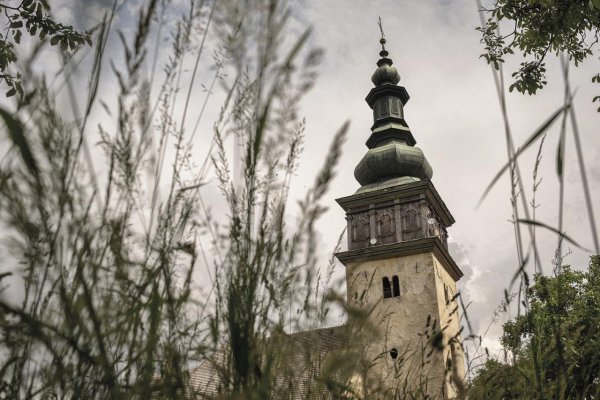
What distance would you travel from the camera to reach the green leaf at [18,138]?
732mm

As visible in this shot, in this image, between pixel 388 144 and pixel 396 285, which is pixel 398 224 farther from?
pixel 388 144

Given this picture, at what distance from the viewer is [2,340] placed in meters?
0.92

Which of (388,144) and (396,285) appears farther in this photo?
(388,144)

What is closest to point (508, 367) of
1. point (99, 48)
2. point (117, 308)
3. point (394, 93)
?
point (117, 308)

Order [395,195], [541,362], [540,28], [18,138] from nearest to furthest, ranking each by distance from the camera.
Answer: [18,138] < [541,362] < [540,28] < [395,195]

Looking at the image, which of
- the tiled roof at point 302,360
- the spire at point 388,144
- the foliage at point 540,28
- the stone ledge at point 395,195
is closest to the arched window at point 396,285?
the stone ledge at point 395,195

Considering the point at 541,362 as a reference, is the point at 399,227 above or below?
above

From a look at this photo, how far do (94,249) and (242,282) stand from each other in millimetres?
284

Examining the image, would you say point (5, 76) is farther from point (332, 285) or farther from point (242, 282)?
point (242, 282)

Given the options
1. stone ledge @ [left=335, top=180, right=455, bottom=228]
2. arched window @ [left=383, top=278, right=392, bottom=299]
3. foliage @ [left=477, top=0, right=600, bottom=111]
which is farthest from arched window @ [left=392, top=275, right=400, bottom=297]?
foliage @ [left=477, top=0, right=600, bottom=111]

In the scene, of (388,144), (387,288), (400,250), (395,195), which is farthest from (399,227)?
(388,144)

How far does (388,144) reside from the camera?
27828 millimetres

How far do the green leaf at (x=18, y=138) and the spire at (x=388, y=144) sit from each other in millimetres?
25042

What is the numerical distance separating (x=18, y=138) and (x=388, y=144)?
91.0ft
